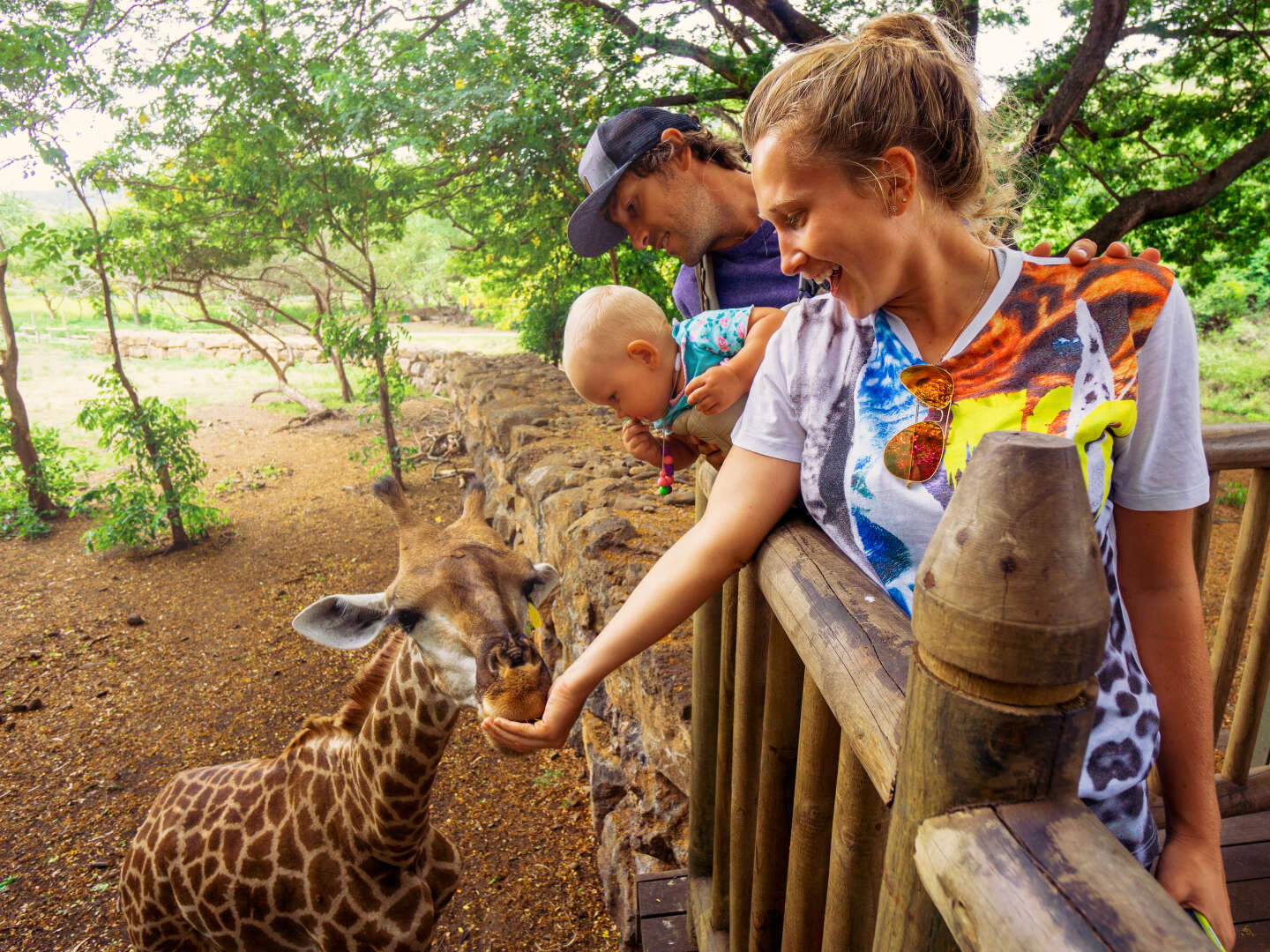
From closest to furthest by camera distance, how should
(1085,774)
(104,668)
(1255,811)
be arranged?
(1085,774) < (1255,811) < (104,668)

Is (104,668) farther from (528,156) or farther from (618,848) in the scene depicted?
(528,156)

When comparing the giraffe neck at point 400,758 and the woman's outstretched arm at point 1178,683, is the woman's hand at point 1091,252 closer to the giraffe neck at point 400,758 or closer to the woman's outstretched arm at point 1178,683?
the woman's outstretched arm at point 1178,683

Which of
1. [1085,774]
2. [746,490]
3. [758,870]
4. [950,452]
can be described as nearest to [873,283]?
[950,452]

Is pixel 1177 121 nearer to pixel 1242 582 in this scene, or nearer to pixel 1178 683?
pixel 1242 582

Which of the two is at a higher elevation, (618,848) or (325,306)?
(325,306)

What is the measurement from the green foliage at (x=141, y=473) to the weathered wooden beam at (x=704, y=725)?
6.94 metres

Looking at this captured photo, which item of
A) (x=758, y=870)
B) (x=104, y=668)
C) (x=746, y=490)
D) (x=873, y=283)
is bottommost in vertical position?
(x=104, y=668)

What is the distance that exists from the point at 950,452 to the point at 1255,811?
2.06m

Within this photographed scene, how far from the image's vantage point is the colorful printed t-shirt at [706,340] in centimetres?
208

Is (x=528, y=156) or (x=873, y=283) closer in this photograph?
(x=873, y=283)

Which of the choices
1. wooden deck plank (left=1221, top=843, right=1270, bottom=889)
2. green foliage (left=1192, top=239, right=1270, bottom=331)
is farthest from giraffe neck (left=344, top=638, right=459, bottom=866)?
green foliage (left=1192, top=239, right=1270, bottom=331)

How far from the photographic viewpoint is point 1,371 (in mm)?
7840

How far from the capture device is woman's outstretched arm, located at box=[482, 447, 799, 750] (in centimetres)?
135

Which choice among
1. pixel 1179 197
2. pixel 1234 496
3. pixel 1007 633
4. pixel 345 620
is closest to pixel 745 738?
pixel 1007 633
